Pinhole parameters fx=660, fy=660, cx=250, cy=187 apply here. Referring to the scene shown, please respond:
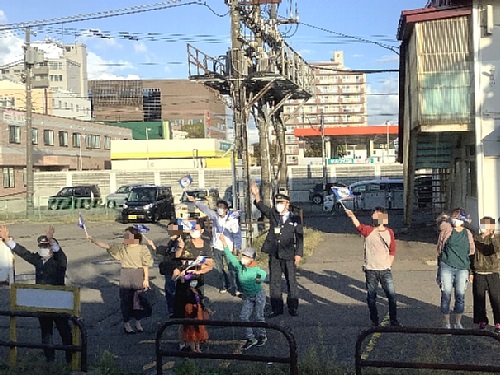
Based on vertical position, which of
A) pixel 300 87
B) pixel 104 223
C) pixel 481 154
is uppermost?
pixel 300 87

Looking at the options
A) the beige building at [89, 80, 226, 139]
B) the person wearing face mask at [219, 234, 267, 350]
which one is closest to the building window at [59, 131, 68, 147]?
the beige building at [89, 80, 226, 139]

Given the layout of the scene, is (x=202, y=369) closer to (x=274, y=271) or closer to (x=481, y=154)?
(x=274, y=271)

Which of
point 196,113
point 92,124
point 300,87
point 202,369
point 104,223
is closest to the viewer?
point 202,369

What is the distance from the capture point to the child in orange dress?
7773 millimetres

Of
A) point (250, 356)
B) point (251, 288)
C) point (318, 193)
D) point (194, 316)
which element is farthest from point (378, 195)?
point (250, 356)

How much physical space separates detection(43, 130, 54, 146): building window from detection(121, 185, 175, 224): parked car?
25.2 m

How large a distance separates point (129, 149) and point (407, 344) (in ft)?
184

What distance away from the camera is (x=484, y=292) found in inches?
347

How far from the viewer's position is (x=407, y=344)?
8219 mm

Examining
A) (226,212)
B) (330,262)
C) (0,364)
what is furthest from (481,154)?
(0,364)

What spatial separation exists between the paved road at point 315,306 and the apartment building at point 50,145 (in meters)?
26.8

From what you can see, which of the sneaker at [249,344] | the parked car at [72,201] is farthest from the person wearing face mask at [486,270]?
the parked car at [72,201]

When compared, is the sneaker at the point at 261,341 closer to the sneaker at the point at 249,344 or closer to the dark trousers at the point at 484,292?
the sneaker at the point at 249,344

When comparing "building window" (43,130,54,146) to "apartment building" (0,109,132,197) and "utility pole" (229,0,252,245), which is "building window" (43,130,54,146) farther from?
"utility pole" (229,0,252,245)
